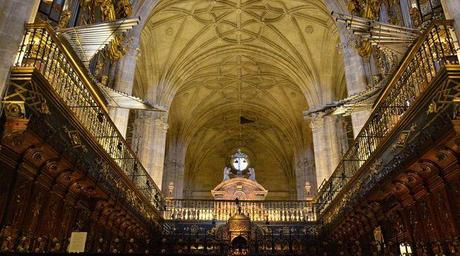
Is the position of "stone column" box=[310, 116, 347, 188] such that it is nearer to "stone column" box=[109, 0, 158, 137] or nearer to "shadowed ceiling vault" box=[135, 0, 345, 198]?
"shadowed ceiling vault" box=[135, 0, 345, 198]

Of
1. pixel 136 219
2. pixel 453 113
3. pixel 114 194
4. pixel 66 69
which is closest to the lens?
pixel 453 113

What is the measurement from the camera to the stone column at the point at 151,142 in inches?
675

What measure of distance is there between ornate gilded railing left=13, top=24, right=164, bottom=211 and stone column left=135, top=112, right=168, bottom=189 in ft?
18.5

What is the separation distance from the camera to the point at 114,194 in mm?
8883

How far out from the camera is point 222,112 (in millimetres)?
27297

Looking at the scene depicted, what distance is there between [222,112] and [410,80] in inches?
819

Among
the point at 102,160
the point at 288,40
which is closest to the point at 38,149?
the point at 102,160

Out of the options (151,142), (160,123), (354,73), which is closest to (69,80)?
(354,73)

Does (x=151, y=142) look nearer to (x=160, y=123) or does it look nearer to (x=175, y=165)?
(x=160, y=123)

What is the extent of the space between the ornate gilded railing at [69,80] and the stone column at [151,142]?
564cm

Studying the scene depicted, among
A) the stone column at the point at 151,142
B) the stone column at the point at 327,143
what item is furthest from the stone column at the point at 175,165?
the stone column at the point at 327,143

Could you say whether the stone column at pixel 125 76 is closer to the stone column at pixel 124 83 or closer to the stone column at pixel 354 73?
the stone column at pixel 124 83

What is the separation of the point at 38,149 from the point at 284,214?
471 inches

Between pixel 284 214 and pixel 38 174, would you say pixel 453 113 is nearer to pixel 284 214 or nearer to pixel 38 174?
pixel 38 174
